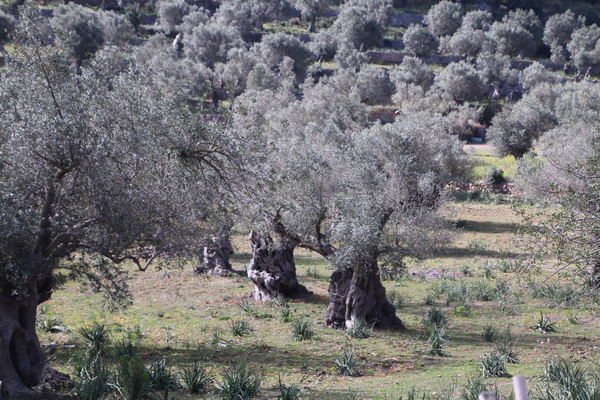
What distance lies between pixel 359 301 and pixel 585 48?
84406mm

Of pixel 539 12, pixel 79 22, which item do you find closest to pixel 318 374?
pixel 79 22

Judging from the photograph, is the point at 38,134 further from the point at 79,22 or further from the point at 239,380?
the point at 79,22

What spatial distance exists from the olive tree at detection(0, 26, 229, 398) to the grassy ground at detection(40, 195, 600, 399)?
2.34m

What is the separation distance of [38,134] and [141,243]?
2643mm

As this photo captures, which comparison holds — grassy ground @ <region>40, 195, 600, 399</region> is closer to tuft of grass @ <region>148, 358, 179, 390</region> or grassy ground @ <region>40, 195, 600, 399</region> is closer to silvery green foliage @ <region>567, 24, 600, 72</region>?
tuft of grass @ <region>148, 358, 179, 390</region>

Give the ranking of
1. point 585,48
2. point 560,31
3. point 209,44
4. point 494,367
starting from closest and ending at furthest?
point 494,367
point 209,44
point 585,48
point 560,31

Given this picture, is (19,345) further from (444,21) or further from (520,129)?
(444,21)

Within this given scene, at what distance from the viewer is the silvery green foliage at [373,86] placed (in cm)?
6456

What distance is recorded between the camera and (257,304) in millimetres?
18422

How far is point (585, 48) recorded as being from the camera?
3342 inches

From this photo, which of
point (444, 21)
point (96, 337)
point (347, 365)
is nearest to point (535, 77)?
point (444, 21)

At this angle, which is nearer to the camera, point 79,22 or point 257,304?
point 257,304

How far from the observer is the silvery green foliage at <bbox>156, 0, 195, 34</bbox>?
3273 inches

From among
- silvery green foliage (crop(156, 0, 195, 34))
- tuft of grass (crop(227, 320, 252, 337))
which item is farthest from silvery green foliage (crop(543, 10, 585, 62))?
tuft of grass (crop(227, 320, 252, 337))
